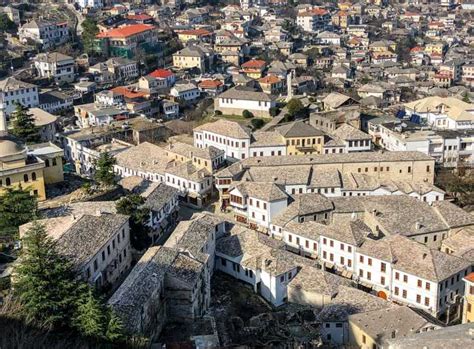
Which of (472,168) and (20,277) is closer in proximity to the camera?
(20,277)

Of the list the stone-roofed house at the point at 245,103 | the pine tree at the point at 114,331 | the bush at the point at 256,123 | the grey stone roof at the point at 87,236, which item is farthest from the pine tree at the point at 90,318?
the stone-roofed house at the point at 245,103

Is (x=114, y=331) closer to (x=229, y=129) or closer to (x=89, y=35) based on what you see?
(x=229, y=129)

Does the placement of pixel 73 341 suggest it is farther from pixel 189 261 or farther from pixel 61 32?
pixel 61 32

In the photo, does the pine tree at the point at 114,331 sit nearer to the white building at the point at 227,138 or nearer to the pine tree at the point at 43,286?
the pine tree at the point at 43,286

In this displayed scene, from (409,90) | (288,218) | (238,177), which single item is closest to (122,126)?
(238,177)

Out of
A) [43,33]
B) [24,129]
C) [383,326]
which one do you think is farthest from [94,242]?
[43,33]

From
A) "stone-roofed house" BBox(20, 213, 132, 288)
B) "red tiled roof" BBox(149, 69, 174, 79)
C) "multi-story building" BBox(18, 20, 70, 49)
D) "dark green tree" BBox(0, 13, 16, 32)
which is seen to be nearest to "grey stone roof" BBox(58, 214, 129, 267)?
"stone-roofed house" BBox(20, 213, 132, 288)
